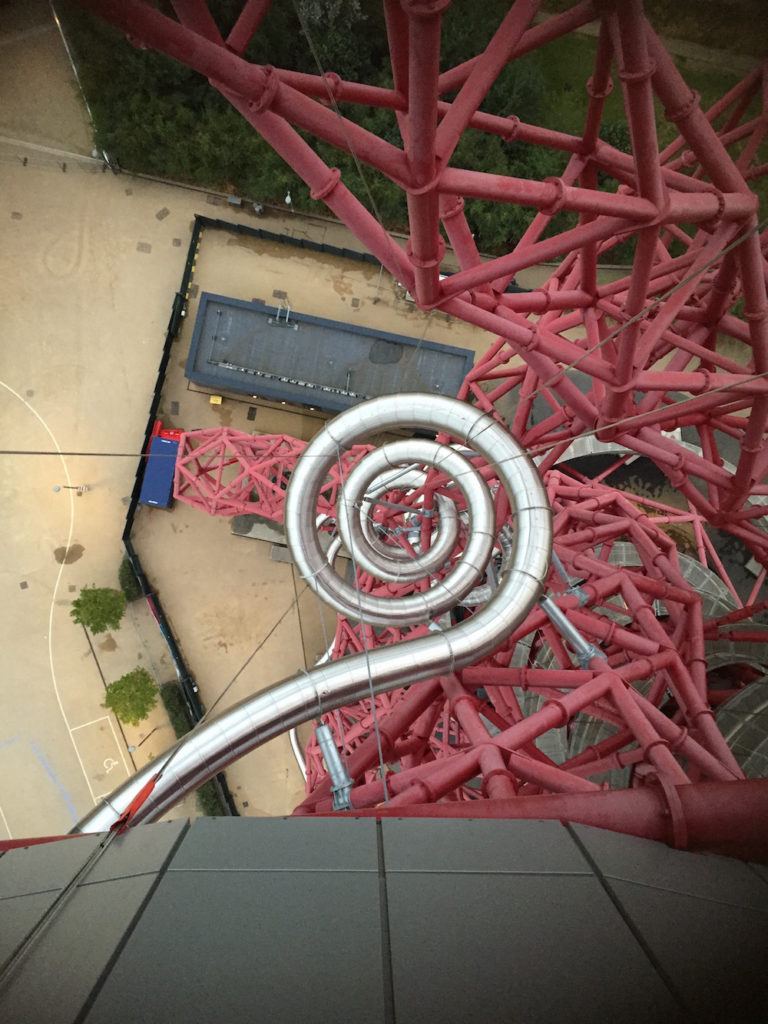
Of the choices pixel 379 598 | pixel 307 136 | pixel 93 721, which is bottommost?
pixel 93 721

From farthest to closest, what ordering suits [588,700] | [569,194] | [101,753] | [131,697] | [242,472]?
[101,753]
[131,697]
[242,472]
[588,700]
[569,194]

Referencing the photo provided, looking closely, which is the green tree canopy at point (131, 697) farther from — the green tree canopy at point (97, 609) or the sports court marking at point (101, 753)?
the green tree canopy at point (97, 609)

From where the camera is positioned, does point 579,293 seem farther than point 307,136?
No

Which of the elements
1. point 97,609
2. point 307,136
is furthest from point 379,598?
point 307,136

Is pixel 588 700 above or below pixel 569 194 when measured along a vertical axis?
below

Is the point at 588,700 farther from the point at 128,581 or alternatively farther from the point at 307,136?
the point at 307,136

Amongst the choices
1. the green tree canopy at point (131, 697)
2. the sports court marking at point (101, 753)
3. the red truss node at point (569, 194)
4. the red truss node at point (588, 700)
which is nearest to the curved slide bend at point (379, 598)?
the red truss node at point (588, 700)

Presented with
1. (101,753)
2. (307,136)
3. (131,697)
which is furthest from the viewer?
(101,753)
